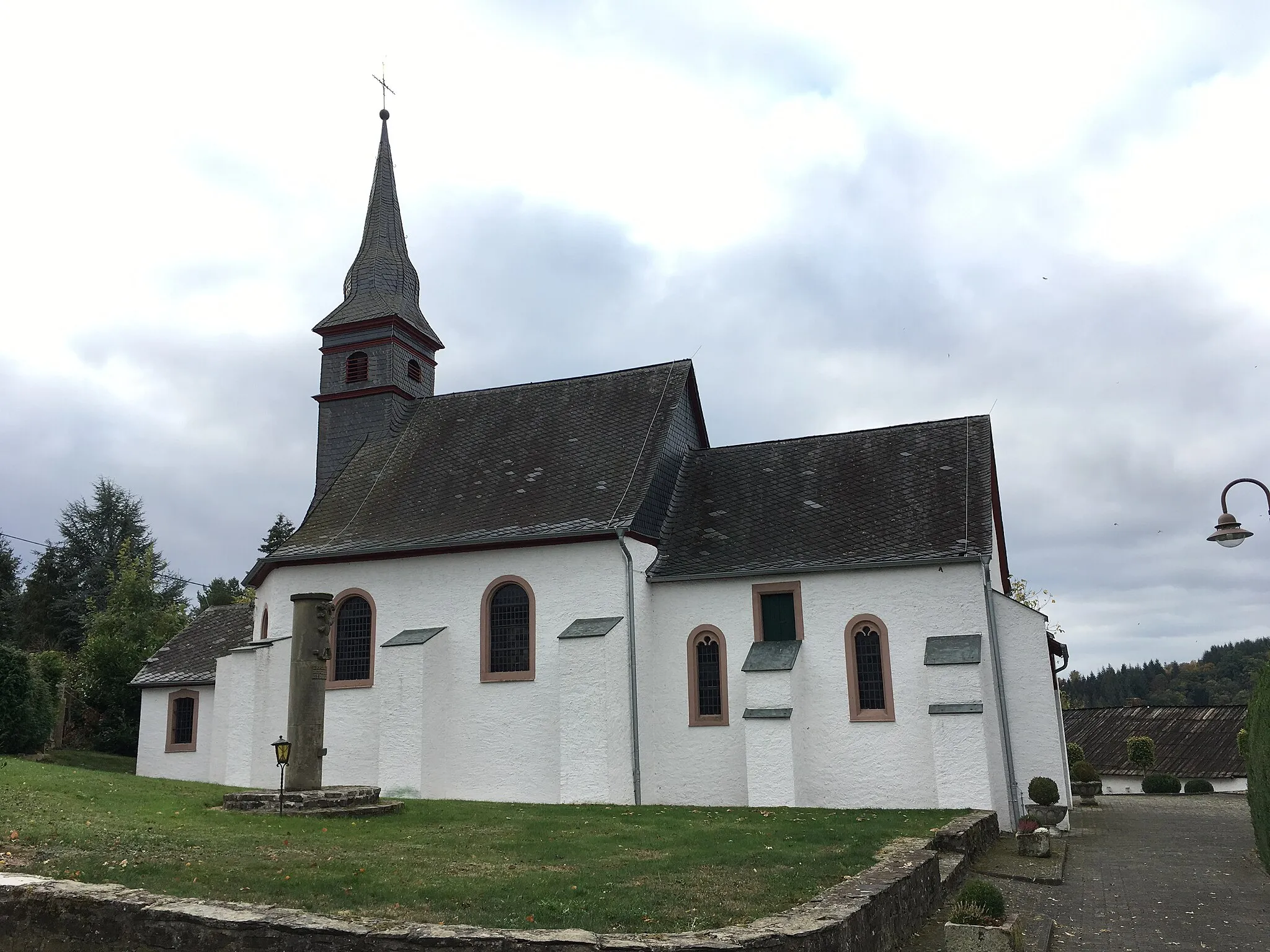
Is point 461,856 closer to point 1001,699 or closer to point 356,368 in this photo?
point 1001,699

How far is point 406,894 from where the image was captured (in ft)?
29.6

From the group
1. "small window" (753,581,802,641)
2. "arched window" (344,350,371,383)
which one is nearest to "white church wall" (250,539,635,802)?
"small window" (753,581,802,641)

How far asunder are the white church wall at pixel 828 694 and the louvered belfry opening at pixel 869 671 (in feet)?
1.02

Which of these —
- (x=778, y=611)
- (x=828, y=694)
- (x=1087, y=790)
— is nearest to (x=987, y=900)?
(x=828, y=694)

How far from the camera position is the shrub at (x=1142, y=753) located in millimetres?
38500

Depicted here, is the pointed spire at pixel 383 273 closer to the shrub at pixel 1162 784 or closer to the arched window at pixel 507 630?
the arched window at pixel 507 630

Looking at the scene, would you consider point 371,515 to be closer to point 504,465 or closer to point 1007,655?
Result: point 504,465

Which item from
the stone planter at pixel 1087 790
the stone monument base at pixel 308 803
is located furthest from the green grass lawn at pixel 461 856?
the stone planter at pixel 1087 790

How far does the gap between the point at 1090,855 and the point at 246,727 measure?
18.2 metres

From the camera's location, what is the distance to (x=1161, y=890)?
41.9 feet

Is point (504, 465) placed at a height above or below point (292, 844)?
above

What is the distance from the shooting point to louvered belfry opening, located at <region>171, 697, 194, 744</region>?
29375 millimetres

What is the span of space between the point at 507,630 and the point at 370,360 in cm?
998

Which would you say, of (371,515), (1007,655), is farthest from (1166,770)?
(371,515)
